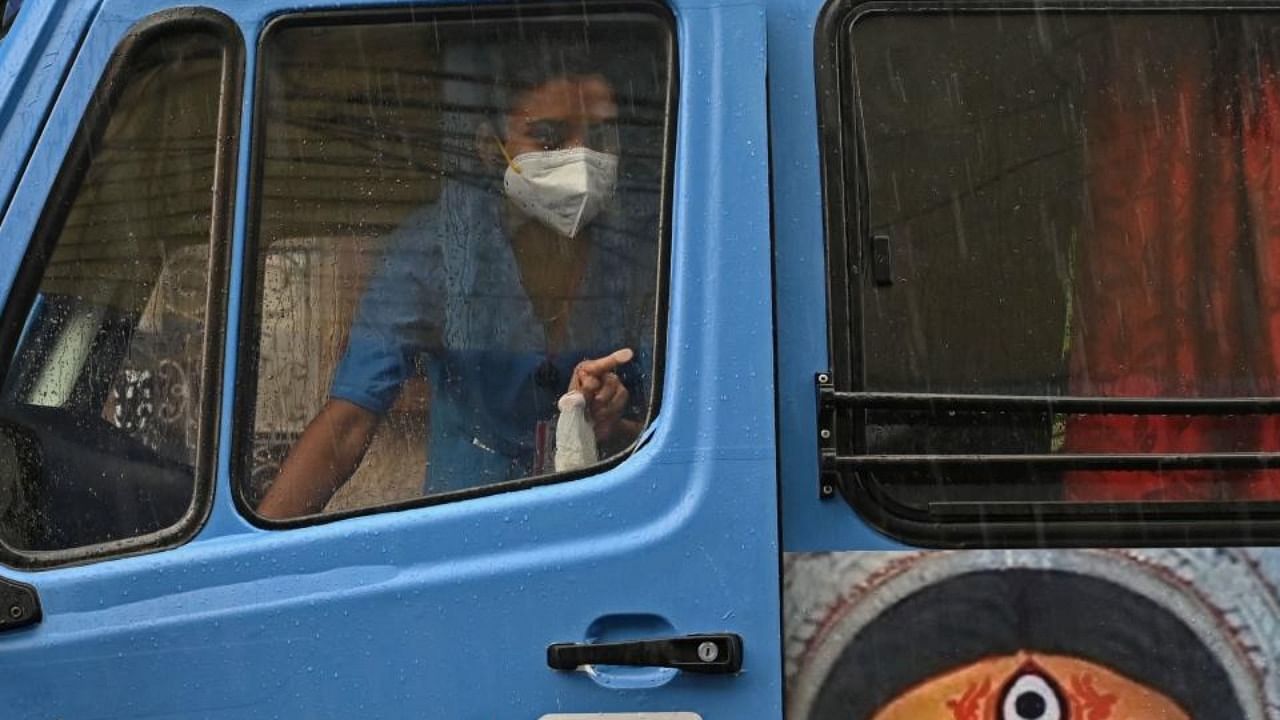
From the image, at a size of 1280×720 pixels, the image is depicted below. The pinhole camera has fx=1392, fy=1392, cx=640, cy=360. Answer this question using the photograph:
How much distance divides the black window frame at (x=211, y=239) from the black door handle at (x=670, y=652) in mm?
651

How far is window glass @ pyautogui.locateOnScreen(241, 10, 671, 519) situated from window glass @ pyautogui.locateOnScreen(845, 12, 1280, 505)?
0.39 metres

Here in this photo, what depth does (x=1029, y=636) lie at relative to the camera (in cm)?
208

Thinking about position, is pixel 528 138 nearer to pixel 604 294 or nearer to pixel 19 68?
pixel 604 294

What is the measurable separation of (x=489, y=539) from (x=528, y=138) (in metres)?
0.68

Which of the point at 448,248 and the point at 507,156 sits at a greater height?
the point at 507,156

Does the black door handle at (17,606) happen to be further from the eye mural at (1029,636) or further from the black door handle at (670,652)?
the eye mural at (1029,636)

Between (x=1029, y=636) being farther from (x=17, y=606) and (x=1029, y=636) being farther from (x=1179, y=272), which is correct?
(x=17, y=606)

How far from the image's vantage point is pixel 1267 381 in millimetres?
2213

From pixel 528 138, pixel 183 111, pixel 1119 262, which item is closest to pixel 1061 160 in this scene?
pixel 1119 262

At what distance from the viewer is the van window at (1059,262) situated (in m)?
2.15

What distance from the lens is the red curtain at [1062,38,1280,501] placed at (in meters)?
2.18

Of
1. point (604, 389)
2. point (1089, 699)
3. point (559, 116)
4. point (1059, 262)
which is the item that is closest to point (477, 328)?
point (604, 389)

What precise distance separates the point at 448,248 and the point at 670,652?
2.47 ft

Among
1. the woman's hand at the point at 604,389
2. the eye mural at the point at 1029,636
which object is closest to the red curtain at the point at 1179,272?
the eye mural at the point at 1029,636
